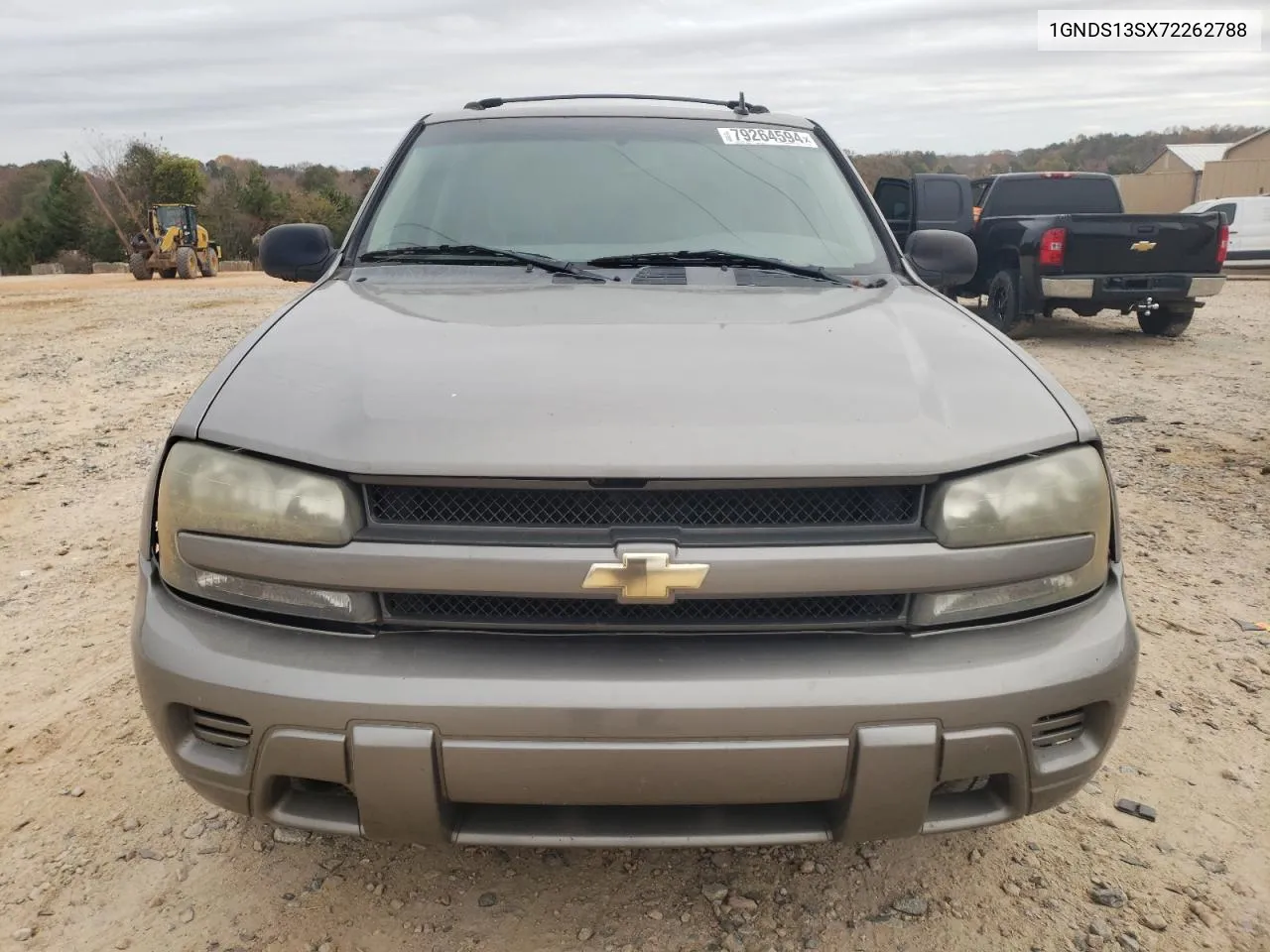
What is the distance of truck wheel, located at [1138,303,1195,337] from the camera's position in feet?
34.3

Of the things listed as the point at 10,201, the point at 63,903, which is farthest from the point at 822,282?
the point at 10,201

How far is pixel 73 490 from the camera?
5.15 m

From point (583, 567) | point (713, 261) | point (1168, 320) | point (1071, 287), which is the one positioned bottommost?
point (1168, 320)

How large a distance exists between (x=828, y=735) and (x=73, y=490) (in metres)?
4.88

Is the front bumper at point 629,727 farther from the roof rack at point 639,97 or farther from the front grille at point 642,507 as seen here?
the roof rack at point 639,97

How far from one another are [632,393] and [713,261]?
998 mm

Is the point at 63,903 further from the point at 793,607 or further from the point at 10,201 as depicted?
the point at 10,201

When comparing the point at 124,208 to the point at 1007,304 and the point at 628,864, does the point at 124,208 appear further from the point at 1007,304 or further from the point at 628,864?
the point at 628,864

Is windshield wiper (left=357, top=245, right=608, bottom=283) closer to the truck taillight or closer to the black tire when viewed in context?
the truck taillight

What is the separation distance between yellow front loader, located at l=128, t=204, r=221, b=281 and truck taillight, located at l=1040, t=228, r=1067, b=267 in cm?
2501

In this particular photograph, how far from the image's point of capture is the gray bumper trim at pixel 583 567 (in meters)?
1.60

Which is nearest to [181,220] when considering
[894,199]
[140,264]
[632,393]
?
[140,264]

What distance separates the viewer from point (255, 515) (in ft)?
5.52

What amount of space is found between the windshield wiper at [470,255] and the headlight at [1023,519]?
3.84 ft
